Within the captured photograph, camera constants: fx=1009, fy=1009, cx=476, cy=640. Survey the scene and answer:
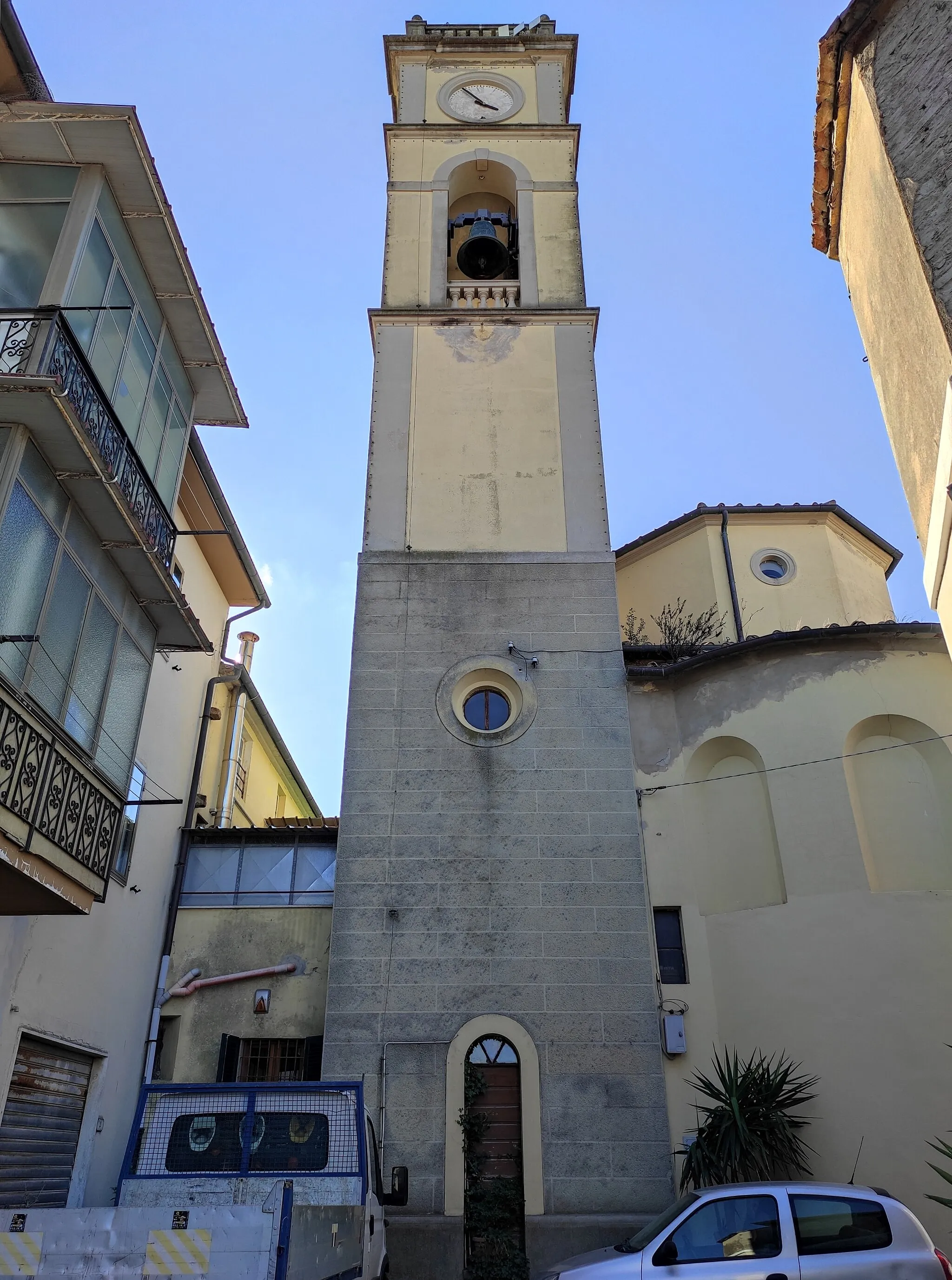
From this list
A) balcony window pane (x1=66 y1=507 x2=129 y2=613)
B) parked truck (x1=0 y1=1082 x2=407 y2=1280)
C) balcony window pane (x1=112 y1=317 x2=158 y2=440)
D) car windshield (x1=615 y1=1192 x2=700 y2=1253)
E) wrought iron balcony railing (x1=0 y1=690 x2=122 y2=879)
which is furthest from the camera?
balcony window pane (x1=112 y1=317 x2=158 y2=440)

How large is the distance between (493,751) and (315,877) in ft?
10.4

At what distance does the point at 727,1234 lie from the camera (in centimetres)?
750

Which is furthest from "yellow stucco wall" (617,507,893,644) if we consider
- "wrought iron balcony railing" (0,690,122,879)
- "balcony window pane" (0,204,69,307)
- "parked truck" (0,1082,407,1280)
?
"parked truck" (0,1082,407,1280)

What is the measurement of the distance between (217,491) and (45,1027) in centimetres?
789

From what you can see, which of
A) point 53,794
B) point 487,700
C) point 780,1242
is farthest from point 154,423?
point 780,1242

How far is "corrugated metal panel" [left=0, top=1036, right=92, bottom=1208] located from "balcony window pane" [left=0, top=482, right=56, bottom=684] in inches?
165

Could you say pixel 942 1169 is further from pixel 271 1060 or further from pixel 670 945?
pixel 271 1060

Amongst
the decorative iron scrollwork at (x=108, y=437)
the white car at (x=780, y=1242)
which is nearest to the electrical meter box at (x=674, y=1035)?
the white car at (x=780, y=1242)

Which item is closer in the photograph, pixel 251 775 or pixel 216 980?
pixel 216 980

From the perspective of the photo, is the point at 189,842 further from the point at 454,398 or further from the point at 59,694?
the point at 454,398

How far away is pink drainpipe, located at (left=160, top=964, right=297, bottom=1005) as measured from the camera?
1337cm

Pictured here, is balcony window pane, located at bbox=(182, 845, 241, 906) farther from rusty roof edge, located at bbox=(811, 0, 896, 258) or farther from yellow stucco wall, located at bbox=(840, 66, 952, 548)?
rusty roof edge, located at bbox=(811, 0, 896, 258)

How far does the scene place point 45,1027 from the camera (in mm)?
10516

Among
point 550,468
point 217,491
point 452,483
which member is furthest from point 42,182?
point 550,468
